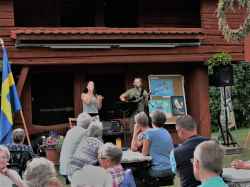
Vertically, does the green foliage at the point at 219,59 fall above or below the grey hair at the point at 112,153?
above

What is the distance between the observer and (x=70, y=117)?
15.3 meters

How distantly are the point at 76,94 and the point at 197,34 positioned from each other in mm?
3591

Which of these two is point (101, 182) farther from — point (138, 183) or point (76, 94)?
point (76, 94)

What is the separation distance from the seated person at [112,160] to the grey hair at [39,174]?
152cm

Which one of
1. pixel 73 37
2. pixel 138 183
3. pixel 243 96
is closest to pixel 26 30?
pixel 73 37

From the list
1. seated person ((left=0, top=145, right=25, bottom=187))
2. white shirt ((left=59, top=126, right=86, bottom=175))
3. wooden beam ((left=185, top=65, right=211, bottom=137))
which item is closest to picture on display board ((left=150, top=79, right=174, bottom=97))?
wooden beam ((left=185, top=65, right=211, bottom=137))

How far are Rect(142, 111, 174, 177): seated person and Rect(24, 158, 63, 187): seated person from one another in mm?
3451

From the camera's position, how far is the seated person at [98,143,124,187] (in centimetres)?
579

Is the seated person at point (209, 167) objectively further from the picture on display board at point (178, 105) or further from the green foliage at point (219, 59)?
the picture on display board at point (178, 105)

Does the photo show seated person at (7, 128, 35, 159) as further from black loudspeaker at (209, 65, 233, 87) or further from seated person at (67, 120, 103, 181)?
black loudspeaker at (209, 65, 233, 87)

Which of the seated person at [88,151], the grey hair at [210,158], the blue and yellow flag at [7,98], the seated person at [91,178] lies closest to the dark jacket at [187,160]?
the seated person at [91,178]

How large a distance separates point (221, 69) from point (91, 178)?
9.68 metres

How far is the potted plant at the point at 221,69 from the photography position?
14.2 meters

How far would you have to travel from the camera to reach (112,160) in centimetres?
580
